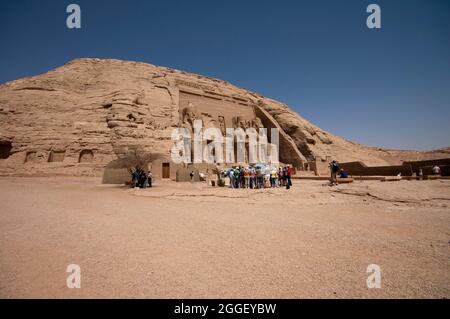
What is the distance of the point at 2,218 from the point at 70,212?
1320mm

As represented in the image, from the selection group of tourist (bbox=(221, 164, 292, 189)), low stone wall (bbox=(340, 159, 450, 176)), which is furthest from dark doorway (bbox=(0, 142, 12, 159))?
low stone wall (bbox=(340, 159, 450, 176))

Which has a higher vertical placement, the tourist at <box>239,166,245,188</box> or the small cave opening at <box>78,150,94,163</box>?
the small cave opening at <box>78,150,94,163</box>

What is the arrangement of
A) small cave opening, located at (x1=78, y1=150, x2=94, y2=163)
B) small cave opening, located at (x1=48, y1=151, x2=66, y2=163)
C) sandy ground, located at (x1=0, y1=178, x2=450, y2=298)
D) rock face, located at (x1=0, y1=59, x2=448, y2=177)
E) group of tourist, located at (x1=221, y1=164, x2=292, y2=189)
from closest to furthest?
1. sandy ground, located at (x1=0, y1=178, x2=450, y2=298)
2. group of tourist, located at (x1=221, y1=164, x2=292, y2=189)
3. small cave opening, located at (x1=48, y1=151, x2=66, y2=163)
4. rock face, located at (x1=0, y1=59, x2=448, y2=177)
5. small cave opening, located at (x1=78, y1=150, x2=94, y2=163)

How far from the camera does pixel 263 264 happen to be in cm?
328

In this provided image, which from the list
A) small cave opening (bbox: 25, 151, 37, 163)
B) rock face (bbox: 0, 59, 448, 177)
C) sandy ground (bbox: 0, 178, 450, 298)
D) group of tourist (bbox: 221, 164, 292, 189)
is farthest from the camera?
rock face (bbox: 0, 59, 448, 177)

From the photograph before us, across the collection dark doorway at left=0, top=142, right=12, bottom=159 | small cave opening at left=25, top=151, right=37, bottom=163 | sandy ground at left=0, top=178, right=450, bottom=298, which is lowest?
sandy ground at left=0, top=178, right=450, bottom=298

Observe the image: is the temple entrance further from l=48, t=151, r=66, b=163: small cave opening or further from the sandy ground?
the sandy ground

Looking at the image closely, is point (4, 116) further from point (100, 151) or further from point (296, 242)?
point (296, 242)

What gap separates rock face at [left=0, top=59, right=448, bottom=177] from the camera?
→ 696 inches

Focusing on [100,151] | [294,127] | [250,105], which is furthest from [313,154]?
[100,151]

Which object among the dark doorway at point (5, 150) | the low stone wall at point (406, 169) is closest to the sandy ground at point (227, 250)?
the low stone wall at point (406, 169)

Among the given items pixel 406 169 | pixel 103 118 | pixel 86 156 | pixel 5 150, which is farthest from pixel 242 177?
pixel 5 150

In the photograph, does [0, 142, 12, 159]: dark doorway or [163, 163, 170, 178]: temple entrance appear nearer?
[0, 142, 12, 159]: dark doorway

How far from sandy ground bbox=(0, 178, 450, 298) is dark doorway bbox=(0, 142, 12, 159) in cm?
1434
